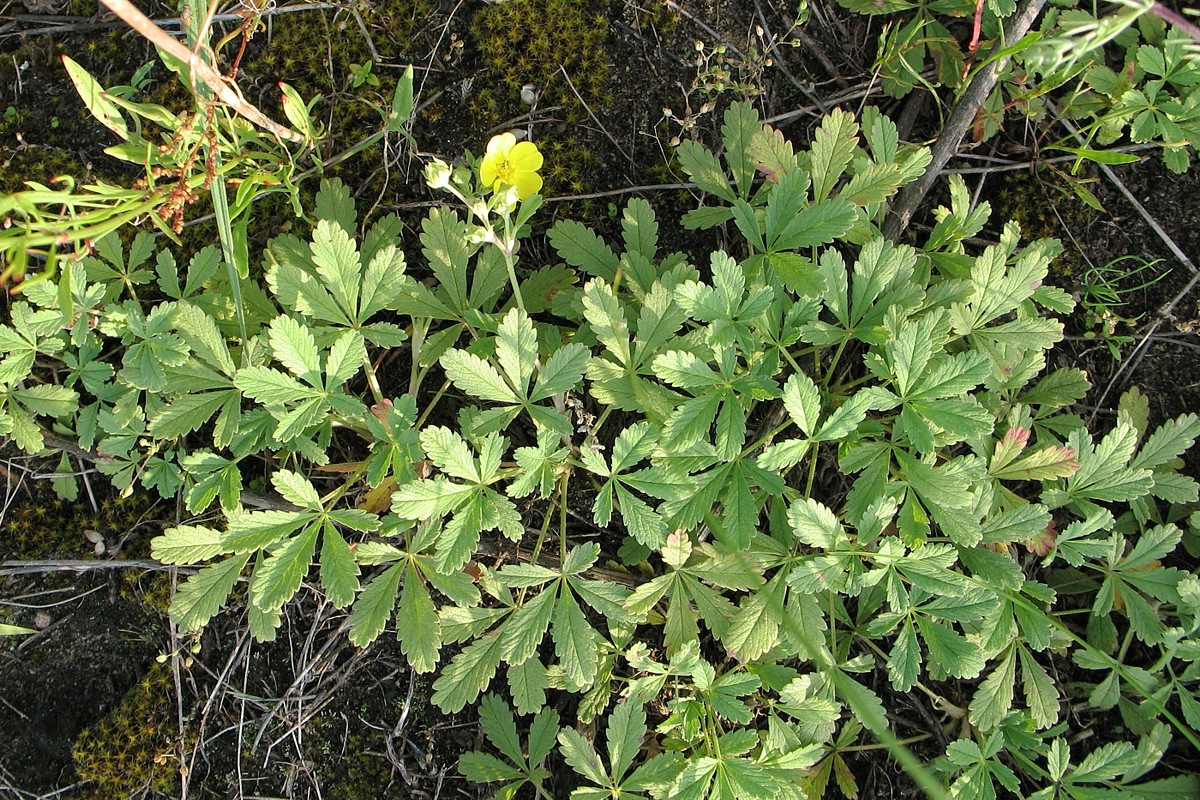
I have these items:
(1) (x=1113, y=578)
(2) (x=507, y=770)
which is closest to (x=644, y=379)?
(2) (x=507, y=770)

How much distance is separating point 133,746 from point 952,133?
3282 mm

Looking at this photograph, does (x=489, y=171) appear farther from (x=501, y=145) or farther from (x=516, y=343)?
(x=516, y=343)

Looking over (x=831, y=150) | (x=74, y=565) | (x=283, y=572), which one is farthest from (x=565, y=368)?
(x=74, y=565)

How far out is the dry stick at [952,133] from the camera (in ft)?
9.04

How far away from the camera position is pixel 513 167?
2.47m

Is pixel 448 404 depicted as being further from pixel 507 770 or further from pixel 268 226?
pixel 507 770

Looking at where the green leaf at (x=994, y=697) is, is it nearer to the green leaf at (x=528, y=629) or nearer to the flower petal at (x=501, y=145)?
the green leaf at (x=528, y=629)

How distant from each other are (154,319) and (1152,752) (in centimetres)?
313

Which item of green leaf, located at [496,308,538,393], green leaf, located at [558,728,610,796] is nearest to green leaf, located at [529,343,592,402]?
green leaf, located at [496,308,538,393]

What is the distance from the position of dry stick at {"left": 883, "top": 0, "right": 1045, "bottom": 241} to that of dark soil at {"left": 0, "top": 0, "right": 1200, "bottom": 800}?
166mm

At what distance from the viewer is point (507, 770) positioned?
2.58 m

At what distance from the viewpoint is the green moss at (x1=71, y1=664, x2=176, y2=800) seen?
271 cm

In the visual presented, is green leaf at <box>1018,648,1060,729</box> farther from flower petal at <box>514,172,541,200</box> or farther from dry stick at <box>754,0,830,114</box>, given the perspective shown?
flower petal at <box>514,172,541,200</box>

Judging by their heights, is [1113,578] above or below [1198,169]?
below
